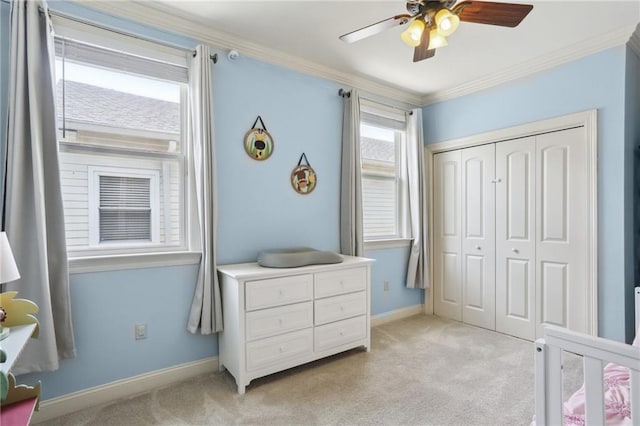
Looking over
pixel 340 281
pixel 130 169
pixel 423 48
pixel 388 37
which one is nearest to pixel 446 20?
pixel 423 48

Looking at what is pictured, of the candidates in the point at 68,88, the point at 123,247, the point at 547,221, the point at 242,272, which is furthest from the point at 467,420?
the point at 68,88

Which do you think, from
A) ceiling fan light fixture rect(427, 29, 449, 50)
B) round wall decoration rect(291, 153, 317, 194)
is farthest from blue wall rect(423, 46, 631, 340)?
round wall decoration rect(291, 153, 317, 194)

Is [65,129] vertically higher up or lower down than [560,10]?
lower down

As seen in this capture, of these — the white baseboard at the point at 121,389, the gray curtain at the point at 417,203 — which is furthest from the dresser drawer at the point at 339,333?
the gray curtain at the point at 417,203

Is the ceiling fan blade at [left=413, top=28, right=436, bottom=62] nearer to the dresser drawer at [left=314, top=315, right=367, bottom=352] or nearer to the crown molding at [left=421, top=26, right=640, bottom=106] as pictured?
the crown molding at [left=421, top=26, right=640, bottom=106]

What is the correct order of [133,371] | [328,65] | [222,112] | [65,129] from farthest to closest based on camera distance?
1. [328,65]
2. [222,112]
3. [133,371]
4. [65,129]

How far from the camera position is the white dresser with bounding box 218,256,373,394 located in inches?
87.9

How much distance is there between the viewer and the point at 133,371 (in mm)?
2215

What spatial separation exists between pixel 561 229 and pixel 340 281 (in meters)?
1.98

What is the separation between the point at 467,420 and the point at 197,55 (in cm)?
291

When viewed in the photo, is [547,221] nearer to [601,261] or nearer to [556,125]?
[601,261]

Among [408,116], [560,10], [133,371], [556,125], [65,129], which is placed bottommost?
→ [133,371]

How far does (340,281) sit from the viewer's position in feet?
8.79

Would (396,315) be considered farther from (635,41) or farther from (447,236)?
(635,41)
